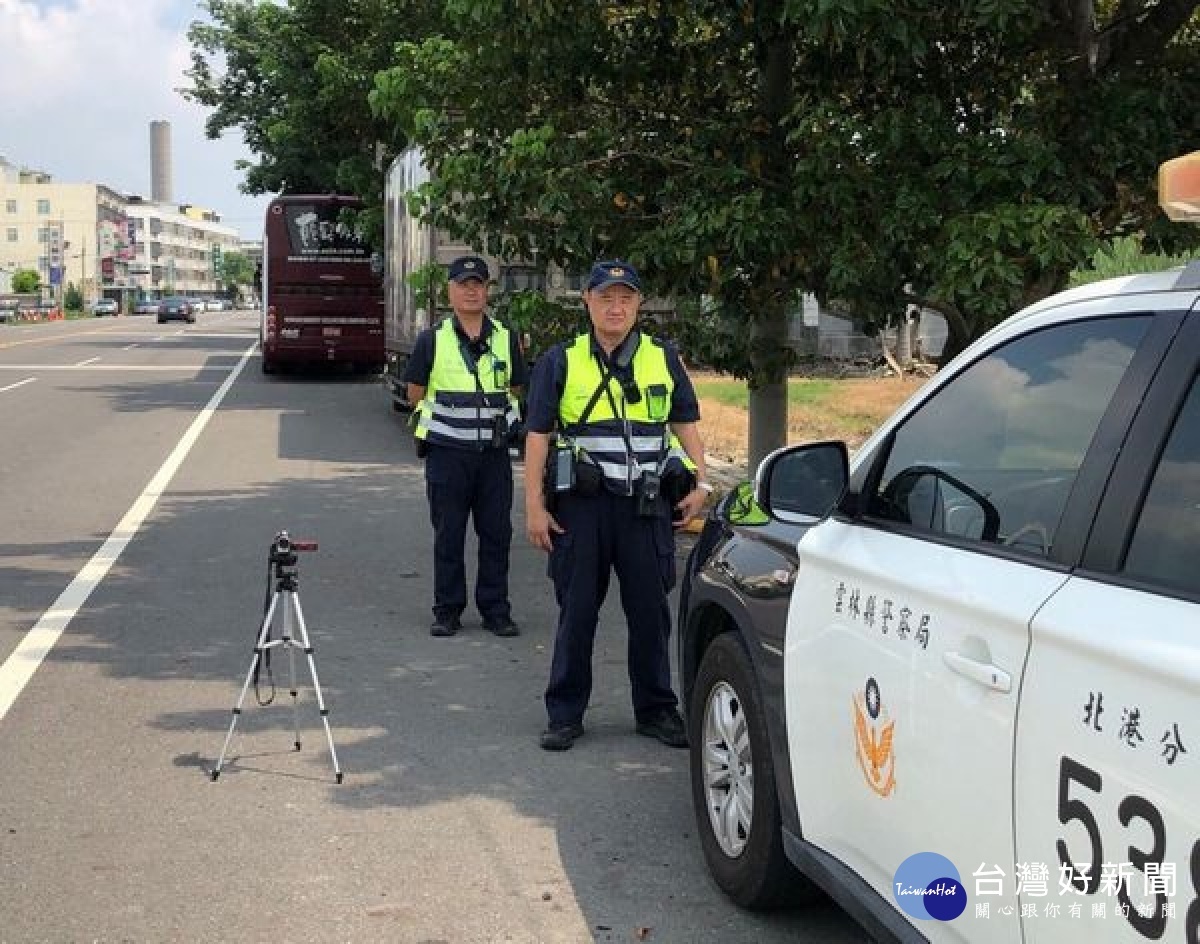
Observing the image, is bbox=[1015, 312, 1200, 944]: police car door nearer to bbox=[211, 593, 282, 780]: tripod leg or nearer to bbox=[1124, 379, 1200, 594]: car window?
bbox=[1124, 379, 1200, 594]: car window

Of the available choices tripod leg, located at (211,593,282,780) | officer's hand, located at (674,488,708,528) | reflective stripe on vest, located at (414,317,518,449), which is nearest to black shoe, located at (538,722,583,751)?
officer's hand, located at (674,488,708,528)

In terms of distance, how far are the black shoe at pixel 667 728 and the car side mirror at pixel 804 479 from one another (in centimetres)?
183

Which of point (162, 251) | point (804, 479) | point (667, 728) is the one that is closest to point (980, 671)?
point (804, 479)

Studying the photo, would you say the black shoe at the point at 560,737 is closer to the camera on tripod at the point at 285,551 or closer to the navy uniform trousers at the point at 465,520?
the camera on tripod at the point at 285,551

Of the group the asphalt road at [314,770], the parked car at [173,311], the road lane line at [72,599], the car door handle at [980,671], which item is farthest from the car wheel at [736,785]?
the parked car at [173,311]

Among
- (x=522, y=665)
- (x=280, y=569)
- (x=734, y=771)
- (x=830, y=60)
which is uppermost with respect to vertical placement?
(x=830, y=60)

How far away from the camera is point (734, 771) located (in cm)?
391

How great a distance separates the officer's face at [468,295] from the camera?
23.2ft

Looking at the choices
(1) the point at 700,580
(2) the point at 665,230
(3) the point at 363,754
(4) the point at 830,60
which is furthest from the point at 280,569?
(4) the point at 830,60

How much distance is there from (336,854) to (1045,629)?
8.54ft

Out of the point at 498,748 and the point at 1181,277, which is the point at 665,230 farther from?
the point at 1181,277

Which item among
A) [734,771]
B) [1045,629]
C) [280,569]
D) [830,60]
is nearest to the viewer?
[1045,629]
